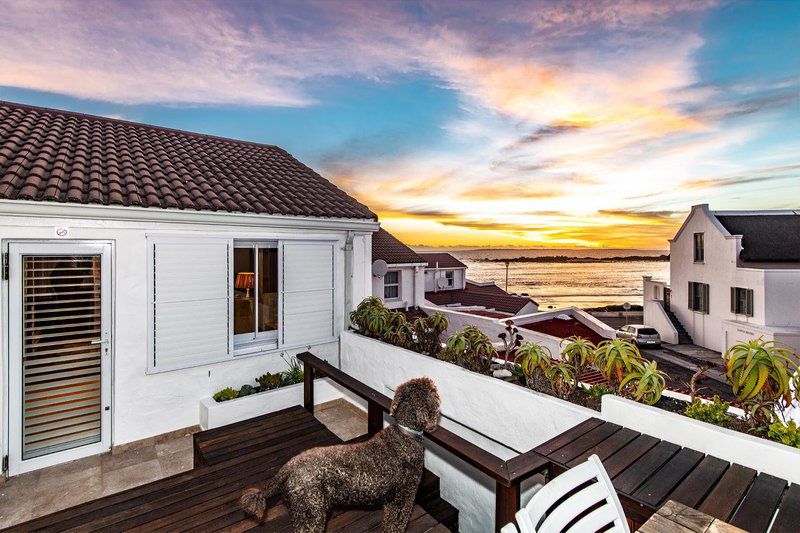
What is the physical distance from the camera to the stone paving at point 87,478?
11.4 ft

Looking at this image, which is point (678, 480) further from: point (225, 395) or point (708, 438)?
point (225, 395)

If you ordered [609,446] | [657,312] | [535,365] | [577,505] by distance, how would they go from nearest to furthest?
[577,505]
[609,446]
[535,365]
[657,312]

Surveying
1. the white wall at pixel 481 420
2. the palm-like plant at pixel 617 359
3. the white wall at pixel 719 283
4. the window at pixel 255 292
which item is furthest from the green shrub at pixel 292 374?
the white wall at pixel 719 283

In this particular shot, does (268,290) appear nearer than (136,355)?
No

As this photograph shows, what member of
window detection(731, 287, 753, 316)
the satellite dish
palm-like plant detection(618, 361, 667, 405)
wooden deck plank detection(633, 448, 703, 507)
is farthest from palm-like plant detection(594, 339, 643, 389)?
window detection(731, 287, 753, 316)

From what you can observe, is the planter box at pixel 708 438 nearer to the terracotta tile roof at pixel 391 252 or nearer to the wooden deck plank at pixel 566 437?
the wooden deck plank at pixel 566 437

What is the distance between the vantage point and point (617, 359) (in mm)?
3252

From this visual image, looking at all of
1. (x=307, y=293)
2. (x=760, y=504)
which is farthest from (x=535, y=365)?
(x=307, y=293)

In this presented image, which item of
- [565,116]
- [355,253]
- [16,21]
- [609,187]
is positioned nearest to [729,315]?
[609,187]

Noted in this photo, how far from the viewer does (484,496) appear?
12.4 feet

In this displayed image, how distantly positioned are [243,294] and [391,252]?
1237 cm

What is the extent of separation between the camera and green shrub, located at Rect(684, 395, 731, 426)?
8.73 feet

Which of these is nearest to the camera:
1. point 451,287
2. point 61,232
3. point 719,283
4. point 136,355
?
point 61,232

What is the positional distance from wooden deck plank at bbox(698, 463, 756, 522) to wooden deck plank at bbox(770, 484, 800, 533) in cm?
15
